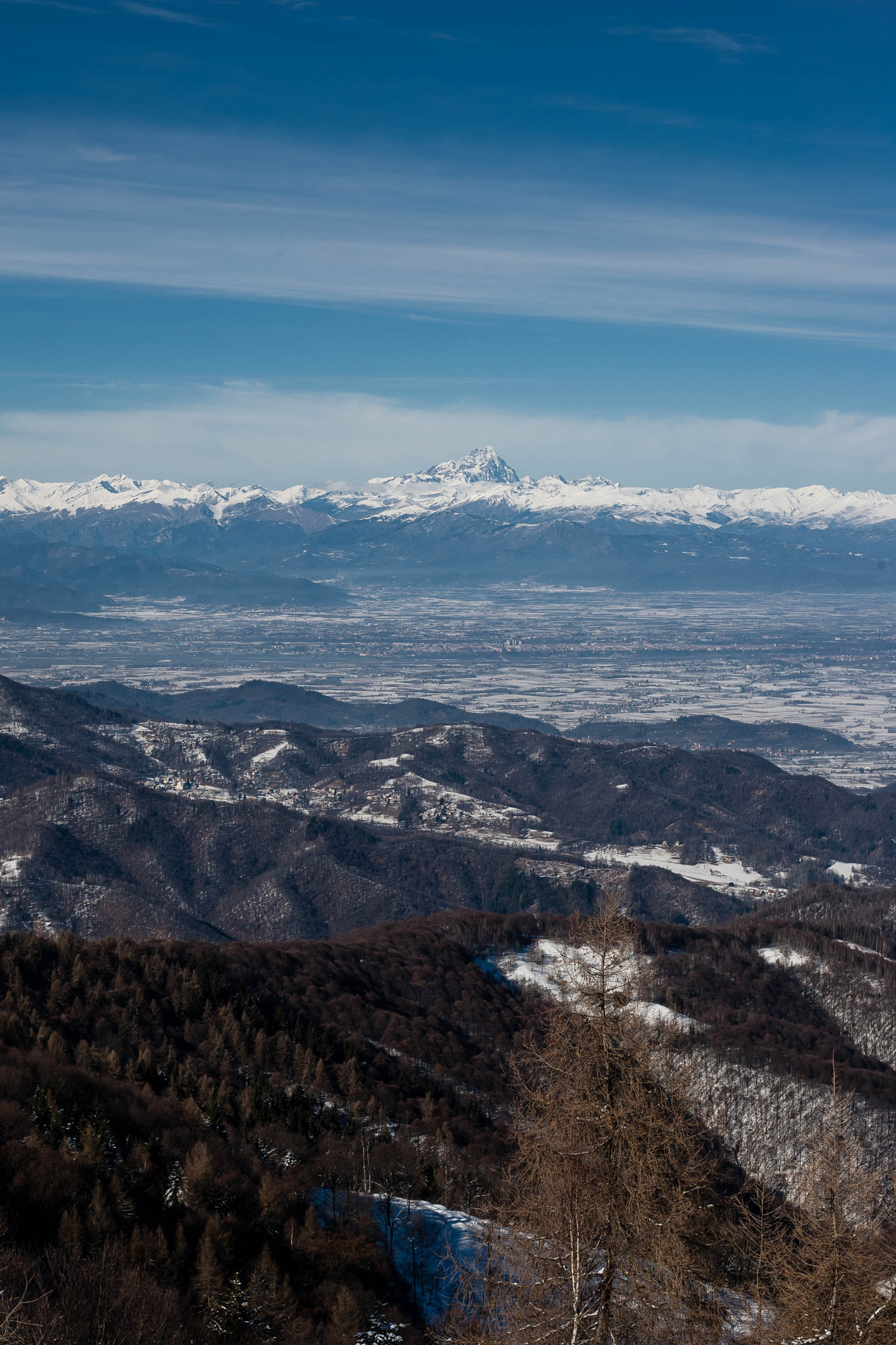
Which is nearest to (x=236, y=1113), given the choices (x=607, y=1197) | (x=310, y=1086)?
(x=310, y=1086)

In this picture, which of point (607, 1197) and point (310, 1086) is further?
point (310, 1086)

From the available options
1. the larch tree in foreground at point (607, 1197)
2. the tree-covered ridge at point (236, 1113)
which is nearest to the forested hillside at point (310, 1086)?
the tree-covered ridge at point (236, 1113)

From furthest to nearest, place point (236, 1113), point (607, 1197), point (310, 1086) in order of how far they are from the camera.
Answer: point (310, 1086) < point (236, 1113) < point (607, 1197)

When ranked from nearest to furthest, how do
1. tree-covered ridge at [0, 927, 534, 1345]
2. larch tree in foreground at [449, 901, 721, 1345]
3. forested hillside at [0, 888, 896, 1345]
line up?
larch tree in foreground at [449, 901, 721, 1345] → tree-covered ridge at [0, 927, 534, 1345] → forested hillside at [0, 888, 896, 1345]

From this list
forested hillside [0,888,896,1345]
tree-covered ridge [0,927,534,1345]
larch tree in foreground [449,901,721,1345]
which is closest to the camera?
larch tree in foreground [449,901,721,1345]

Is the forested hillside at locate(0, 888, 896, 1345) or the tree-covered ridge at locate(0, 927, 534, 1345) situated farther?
the forested hillside at locate(0, 888, 896, 1345)

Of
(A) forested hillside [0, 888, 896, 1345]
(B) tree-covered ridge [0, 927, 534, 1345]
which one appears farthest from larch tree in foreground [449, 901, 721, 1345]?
(B) tree-covered ridge [0, 927, 534, 1345]

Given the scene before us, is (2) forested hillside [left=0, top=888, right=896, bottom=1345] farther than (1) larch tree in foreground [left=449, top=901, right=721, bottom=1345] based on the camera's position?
Yes

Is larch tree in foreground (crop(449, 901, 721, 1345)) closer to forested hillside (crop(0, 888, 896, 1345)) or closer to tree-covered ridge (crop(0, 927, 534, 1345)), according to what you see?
forested hillside (crop(0, 888, 896, 1345))

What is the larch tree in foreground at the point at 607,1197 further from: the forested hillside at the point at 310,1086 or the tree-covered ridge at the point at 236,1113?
the tree-covered ridge at the point at 236,1113

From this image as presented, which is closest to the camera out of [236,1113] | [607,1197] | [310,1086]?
[607,1197]

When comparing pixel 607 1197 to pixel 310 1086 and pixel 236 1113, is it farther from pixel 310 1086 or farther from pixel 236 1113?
pixel 310 1086

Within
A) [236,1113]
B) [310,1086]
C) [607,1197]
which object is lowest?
[310,1086]

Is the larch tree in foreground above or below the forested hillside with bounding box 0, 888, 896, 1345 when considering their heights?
above
